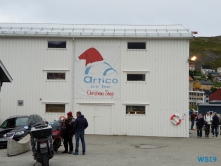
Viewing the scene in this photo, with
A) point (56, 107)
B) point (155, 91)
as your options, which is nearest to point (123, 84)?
point (155, 91)

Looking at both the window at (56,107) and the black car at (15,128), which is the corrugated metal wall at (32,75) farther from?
the black car at (15,128)

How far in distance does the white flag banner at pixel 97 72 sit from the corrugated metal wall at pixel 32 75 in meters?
0.67

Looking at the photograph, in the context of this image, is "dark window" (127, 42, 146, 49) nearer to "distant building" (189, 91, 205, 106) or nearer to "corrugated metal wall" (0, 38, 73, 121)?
"corrugated metal wall" (0, 38, 73, 121)

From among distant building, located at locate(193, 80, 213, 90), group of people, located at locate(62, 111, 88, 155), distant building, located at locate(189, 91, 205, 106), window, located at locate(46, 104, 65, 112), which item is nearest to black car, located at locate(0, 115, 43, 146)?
group of people, located at locate(62, 111, 88, 155)

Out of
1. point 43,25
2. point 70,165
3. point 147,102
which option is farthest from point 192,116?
point 70,165

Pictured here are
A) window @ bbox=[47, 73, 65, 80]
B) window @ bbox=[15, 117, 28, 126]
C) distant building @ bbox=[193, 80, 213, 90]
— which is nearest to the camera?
window @ bbox=[15, 117, 28, 126]

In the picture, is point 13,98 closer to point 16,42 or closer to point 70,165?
point 16,42

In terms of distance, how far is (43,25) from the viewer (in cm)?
2681

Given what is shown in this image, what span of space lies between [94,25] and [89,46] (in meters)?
3.53

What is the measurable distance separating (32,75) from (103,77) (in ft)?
15.7

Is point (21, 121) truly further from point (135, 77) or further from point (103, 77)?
point (135, 77)

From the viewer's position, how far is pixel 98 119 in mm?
A: 23375

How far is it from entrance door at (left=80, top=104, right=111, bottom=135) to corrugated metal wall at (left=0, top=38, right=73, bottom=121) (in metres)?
1.52

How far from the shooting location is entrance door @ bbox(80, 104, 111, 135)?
2327 centimetres
